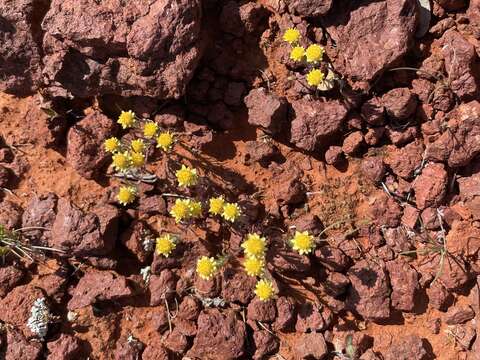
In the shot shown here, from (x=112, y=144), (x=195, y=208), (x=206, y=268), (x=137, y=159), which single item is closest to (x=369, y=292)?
(x=206, y=268)

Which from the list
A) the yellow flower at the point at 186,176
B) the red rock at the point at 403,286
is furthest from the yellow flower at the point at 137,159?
the red rock at the point at 403,286

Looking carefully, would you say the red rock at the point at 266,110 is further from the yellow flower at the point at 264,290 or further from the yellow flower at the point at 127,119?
the yellow flower at the point at 264,290

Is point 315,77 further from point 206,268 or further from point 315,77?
point 206,268

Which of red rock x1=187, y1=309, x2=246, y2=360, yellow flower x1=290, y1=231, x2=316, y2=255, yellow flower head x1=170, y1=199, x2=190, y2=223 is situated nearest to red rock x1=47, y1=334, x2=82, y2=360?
red rock x1=187, y1=309, x2=246, y2=360

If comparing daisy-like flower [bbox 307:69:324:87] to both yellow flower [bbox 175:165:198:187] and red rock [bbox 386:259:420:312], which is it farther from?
red rock [bbox 386:259:420:312]

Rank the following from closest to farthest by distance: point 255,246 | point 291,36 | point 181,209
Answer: point 255,246 < point 181,209 < point 291,36
